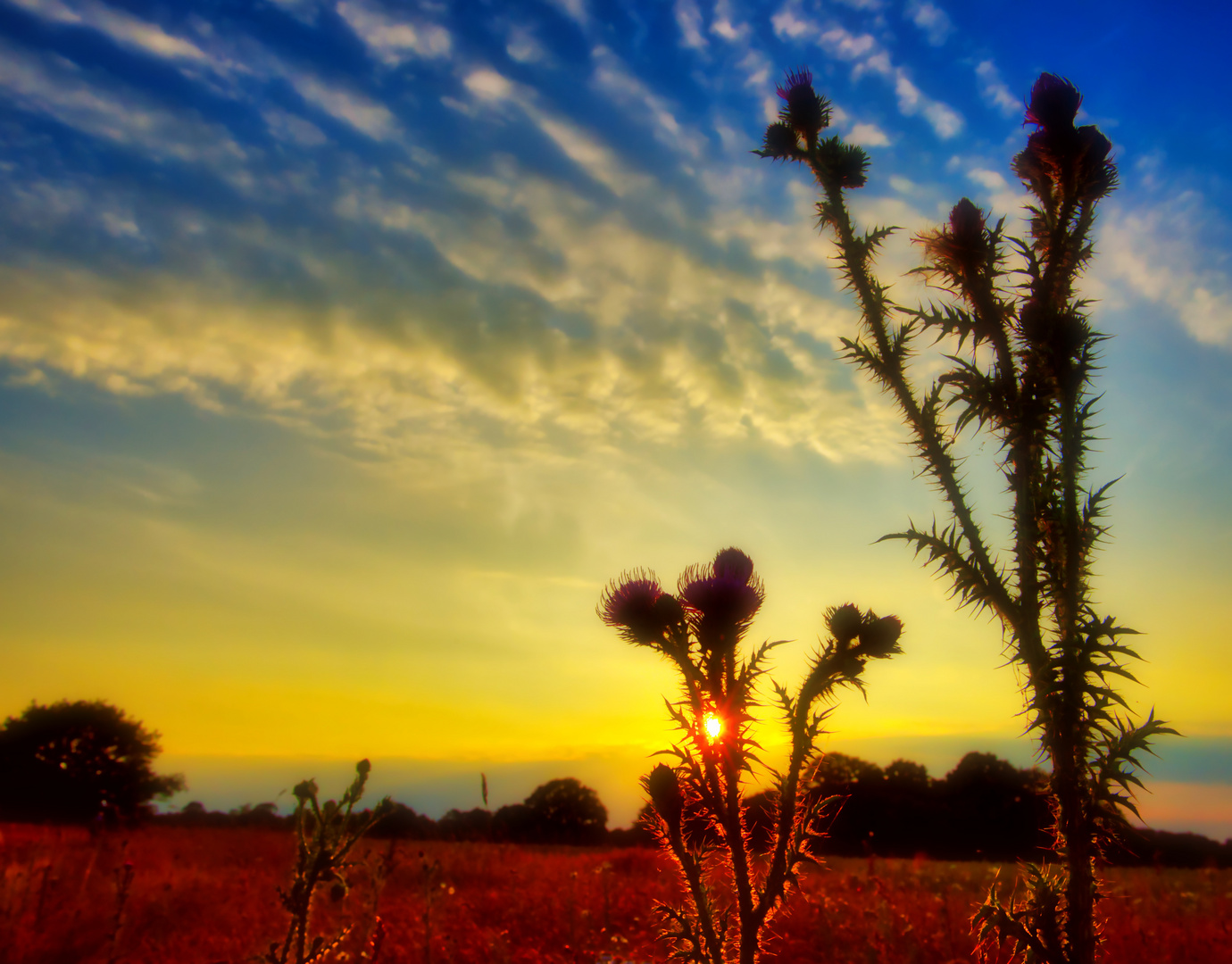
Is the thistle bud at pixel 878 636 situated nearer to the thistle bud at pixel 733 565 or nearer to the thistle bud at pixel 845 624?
the thistle bud at pixel 845 624

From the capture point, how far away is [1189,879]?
10.3m

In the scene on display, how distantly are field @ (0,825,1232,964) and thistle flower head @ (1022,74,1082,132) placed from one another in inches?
229

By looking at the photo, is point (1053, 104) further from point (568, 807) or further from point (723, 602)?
point (568, 807)

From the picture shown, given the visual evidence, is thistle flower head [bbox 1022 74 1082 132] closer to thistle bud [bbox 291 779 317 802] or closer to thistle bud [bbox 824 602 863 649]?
thistle bud [bbox 824 602 863 649]

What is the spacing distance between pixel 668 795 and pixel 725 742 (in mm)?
416

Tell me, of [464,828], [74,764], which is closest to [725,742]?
[464,828]

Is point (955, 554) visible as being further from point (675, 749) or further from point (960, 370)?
point (675, 749)

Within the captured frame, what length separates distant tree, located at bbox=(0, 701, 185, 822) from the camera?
33.5 m

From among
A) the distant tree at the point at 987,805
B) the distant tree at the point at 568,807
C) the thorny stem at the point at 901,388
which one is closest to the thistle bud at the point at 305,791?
the thorny stem at the point at 901,388

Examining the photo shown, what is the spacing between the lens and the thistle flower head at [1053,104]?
460 cm

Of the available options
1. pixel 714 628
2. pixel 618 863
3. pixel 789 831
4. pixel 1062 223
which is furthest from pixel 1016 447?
pixel 618 863

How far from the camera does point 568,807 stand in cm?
3419

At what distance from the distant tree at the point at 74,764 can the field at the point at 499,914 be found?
31.8m

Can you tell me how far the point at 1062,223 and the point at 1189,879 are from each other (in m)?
11.4
